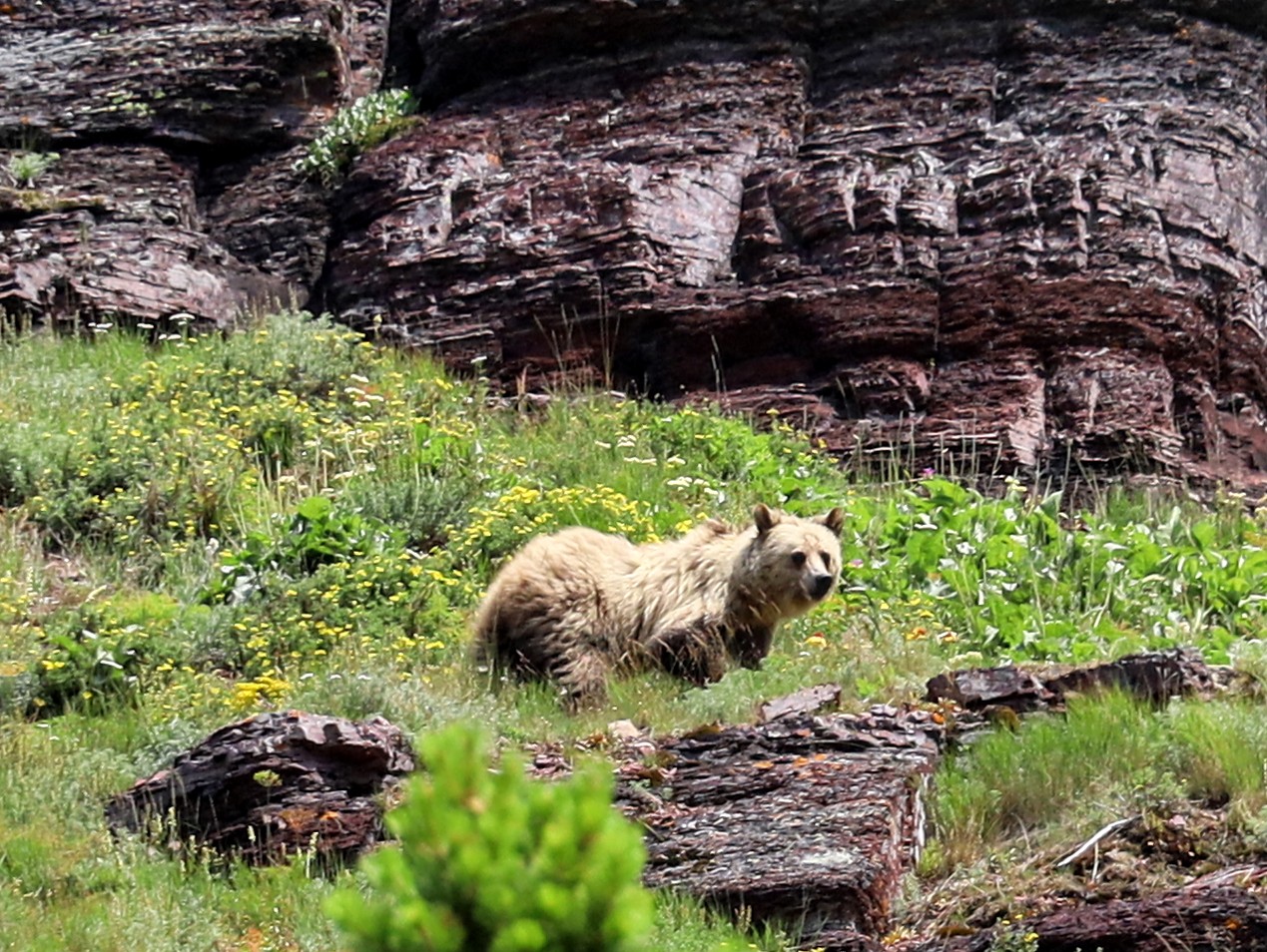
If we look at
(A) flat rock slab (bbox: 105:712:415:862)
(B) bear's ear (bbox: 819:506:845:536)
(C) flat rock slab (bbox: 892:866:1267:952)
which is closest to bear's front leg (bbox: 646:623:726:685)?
(B) bear's ear (bbox: 819:506:845:536)

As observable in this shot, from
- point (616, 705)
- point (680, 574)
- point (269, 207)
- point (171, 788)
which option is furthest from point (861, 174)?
point (171, 788)

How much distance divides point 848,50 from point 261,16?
5992 millimetres

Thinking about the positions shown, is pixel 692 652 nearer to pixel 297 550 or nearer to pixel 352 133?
pixel 297 550

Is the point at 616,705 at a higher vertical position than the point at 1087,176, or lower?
lower

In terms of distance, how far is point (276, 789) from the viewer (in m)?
7.98

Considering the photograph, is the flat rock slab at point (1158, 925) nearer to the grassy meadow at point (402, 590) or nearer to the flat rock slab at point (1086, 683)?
the grassy meadow at point (402, 590)

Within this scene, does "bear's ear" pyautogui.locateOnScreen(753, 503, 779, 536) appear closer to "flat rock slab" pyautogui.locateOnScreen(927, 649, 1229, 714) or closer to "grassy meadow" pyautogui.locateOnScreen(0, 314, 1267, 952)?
"grassy meadow" pyautogui.locateOnScreen(0, 314, 1267, 952)

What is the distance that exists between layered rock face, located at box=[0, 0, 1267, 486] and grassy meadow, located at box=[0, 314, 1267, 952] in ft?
2.83

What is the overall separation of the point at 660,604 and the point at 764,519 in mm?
724

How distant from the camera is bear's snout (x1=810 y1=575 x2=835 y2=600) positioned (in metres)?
10.3

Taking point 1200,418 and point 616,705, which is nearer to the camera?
point 616,705

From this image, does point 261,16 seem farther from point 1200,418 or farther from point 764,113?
point 1200,418

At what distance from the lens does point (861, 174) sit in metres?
16.7

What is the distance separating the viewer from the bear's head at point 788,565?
10312 mm
